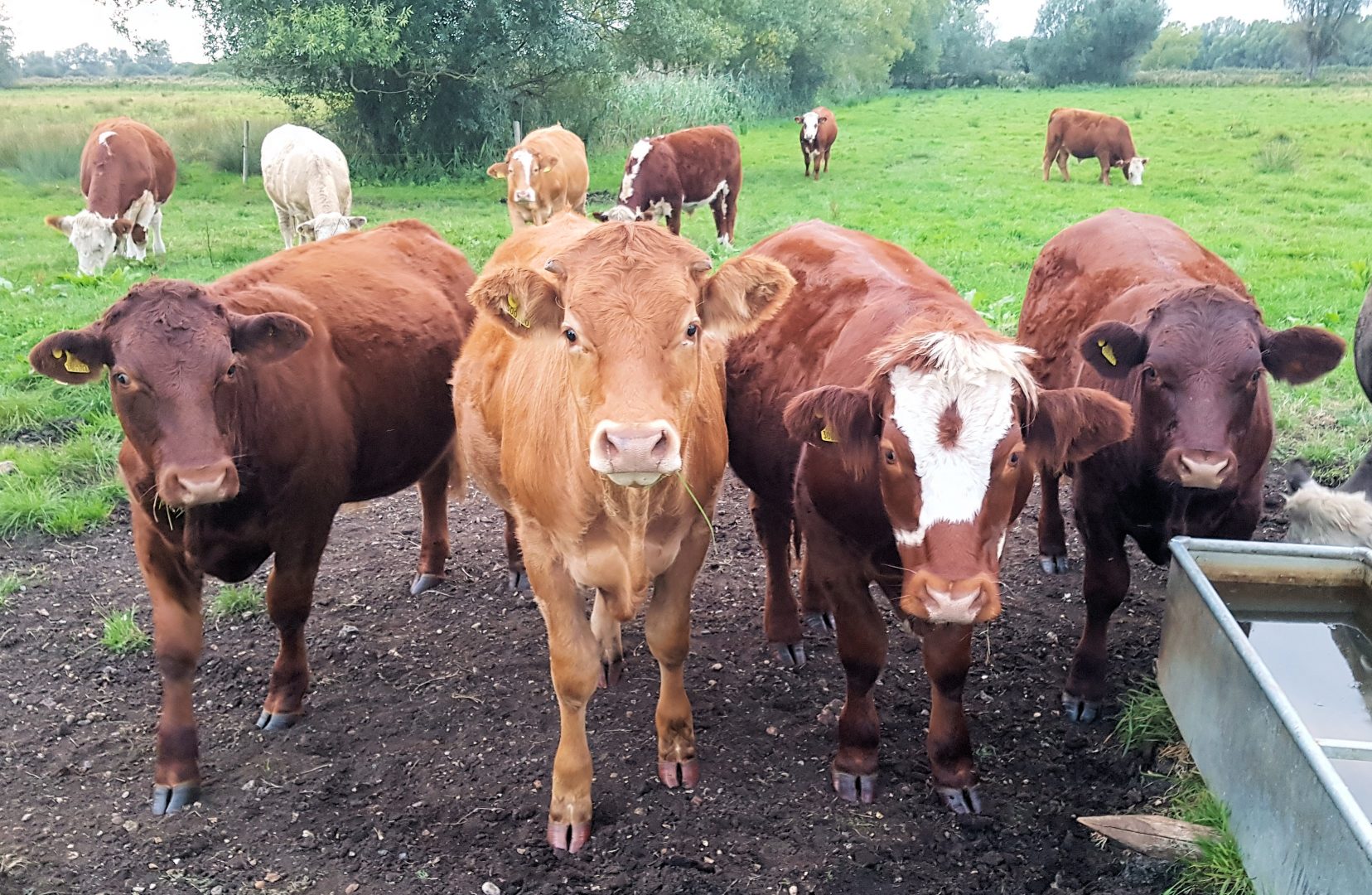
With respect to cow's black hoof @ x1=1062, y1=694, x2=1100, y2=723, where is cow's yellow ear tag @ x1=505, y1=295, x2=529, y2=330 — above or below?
above

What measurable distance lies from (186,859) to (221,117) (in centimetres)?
2406

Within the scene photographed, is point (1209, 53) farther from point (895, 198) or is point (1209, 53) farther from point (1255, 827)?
point (1255, 827)

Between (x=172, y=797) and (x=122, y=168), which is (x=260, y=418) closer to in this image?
(x=172, y=797)

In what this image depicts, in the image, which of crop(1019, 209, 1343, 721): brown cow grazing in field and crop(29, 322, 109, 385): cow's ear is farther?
crop(1019, 209, 1343, 721): brown cow grazing in field

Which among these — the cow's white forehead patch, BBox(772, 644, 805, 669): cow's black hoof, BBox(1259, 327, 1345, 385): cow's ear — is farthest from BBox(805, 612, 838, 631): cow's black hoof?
BBox(1259, 327, 1345, 385): cow's ear

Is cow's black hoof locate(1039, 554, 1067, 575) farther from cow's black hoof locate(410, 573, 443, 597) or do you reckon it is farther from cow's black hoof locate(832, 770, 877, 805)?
cow's black hoof locate(410, 573, 443, 597)

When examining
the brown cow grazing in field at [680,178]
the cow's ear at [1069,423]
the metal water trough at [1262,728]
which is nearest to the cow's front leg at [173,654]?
the cow's ear at [1069,423]

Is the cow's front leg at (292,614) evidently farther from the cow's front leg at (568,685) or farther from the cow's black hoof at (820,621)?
the cow's black hoof at (820,621)

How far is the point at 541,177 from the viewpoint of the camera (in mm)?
15086

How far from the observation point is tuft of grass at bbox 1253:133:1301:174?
19.1m

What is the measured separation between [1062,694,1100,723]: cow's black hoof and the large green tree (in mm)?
57293

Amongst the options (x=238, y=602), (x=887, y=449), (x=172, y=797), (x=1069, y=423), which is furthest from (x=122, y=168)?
(x=1069, y=423)

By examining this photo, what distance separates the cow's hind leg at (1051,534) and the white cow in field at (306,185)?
994 centimetres

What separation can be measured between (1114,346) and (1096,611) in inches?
42.9
